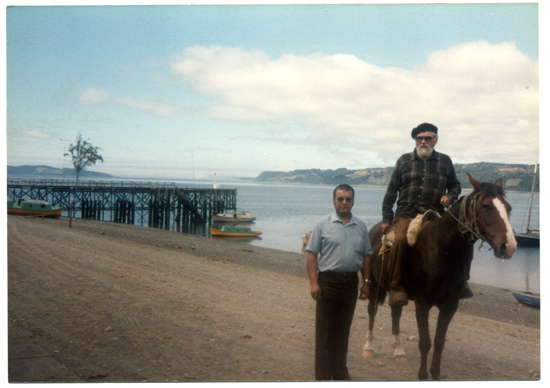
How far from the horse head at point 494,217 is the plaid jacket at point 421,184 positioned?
82 cm

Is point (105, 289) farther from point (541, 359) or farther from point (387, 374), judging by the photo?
point (541, 359)

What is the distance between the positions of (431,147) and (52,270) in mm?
7479

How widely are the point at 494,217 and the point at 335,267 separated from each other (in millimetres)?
1608

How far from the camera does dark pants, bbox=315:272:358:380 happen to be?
153 inches

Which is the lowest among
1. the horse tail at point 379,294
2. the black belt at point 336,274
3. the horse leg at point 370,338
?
the horse leg at point 370,338

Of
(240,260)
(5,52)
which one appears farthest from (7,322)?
(240,260)

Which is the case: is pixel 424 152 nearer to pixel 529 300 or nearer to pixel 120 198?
pixel 529 300

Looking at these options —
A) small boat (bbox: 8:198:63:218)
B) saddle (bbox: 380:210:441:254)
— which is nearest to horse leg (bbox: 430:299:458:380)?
saddle (bbox: 380:210:441:254)

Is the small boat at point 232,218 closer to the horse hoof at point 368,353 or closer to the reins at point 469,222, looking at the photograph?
the horse hoof at point 368,353

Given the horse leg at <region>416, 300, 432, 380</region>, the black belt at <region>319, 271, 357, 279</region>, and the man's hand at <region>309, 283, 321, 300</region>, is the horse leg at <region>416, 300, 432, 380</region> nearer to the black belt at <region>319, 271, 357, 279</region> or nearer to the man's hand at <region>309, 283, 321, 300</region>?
the black belt at <region>319, 271, 357, 279</region>

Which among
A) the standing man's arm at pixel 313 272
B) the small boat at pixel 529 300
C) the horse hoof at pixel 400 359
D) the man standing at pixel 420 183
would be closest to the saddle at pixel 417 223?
the man standing at pixel 420 183

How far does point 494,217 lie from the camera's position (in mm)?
3801

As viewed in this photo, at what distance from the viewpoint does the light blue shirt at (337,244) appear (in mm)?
3844

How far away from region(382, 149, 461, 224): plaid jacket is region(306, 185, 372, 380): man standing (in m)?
1.21
